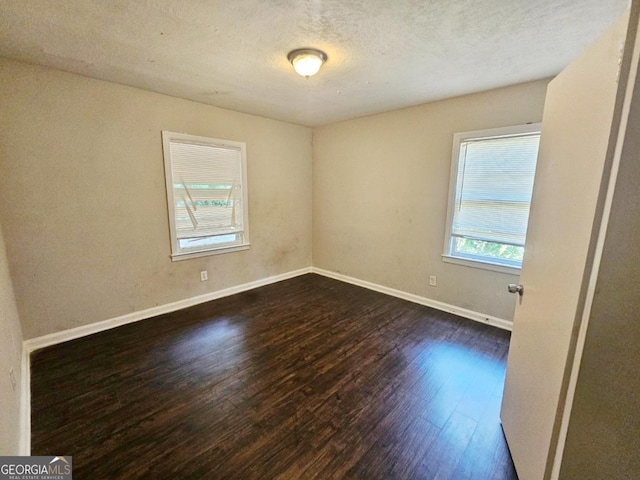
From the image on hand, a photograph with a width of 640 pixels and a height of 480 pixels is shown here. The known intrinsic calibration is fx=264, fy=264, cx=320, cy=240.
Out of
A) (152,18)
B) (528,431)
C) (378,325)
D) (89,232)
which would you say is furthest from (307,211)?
(528,431)

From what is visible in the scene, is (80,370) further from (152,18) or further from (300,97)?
(300,97)

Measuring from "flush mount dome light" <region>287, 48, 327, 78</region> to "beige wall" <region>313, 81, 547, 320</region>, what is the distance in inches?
68.7

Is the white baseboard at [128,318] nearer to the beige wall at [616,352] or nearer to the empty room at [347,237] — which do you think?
the empty room at [347,237]

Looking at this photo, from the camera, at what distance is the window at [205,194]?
3.11m

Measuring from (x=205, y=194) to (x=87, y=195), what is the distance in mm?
1151

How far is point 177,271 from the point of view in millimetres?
3258

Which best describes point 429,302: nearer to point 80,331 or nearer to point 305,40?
point 305,40

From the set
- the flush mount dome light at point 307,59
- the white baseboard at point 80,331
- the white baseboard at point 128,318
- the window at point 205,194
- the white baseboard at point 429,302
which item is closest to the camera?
the white baseboard at point 80,331

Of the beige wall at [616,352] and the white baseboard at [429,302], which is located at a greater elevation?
the beige wall at [616,352]

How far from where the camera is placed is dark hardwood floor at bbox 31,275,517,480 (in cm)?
144

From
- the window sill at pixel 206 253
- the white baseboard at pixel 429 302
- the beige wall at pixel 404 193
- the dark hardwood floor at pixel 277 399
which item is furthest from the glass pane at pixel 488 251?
the window sill at pixel 206 253

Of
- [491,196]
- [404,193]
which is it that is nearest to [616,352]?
[491,196]

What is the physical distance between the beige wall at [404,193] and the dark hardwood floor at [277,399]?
518mm

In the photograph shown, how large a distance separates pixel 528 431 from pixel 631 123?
1347mm
